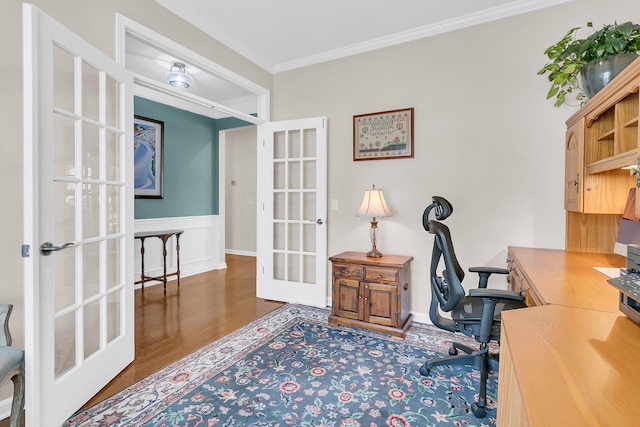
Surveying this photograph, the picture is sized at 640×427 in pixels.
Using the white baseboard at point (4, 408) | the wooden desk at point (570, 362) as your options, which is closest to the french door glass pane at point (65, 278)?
the white baseboard at point (4, 408)

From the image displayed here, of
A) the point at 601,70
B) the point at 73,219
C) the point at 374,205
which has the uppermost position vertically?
the point at 601,70

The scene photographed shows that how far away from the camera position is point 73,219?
1740 mm

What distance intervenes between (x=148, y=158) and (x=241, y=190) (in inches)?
95.2

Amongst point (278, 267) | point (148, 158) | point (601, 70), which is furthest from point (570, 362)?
point (148, 158)

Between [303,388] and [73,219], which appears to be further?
[303,388]

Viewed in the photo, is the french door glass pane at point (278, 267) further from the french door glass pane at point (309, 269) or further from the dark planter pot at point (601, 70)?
the dark planter pot at point (601, 70)

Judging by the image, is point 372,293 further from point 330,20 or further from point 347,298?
point 330,20

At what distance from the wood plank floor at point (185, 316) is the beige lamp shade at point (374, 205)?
1.48m

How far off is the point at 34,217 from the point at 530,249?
311 centimetres

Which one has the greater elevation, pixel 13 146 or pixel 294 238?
pixel 13 146

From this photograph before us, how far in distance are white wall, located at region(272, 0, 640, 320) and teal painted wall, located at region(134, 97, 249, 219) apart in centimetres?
246

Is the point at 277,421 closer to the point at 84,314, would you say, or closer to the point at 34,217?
the point at 84,314

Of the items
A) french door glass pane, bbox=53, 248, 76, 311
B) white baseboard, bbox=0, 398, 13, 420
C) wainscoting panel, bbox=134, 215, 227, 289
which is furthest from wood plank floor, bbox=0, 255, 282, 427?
french door glass pane, bbox=53, 248, 76, 311

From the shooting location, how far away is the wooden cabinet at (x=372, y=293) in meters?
2.70
